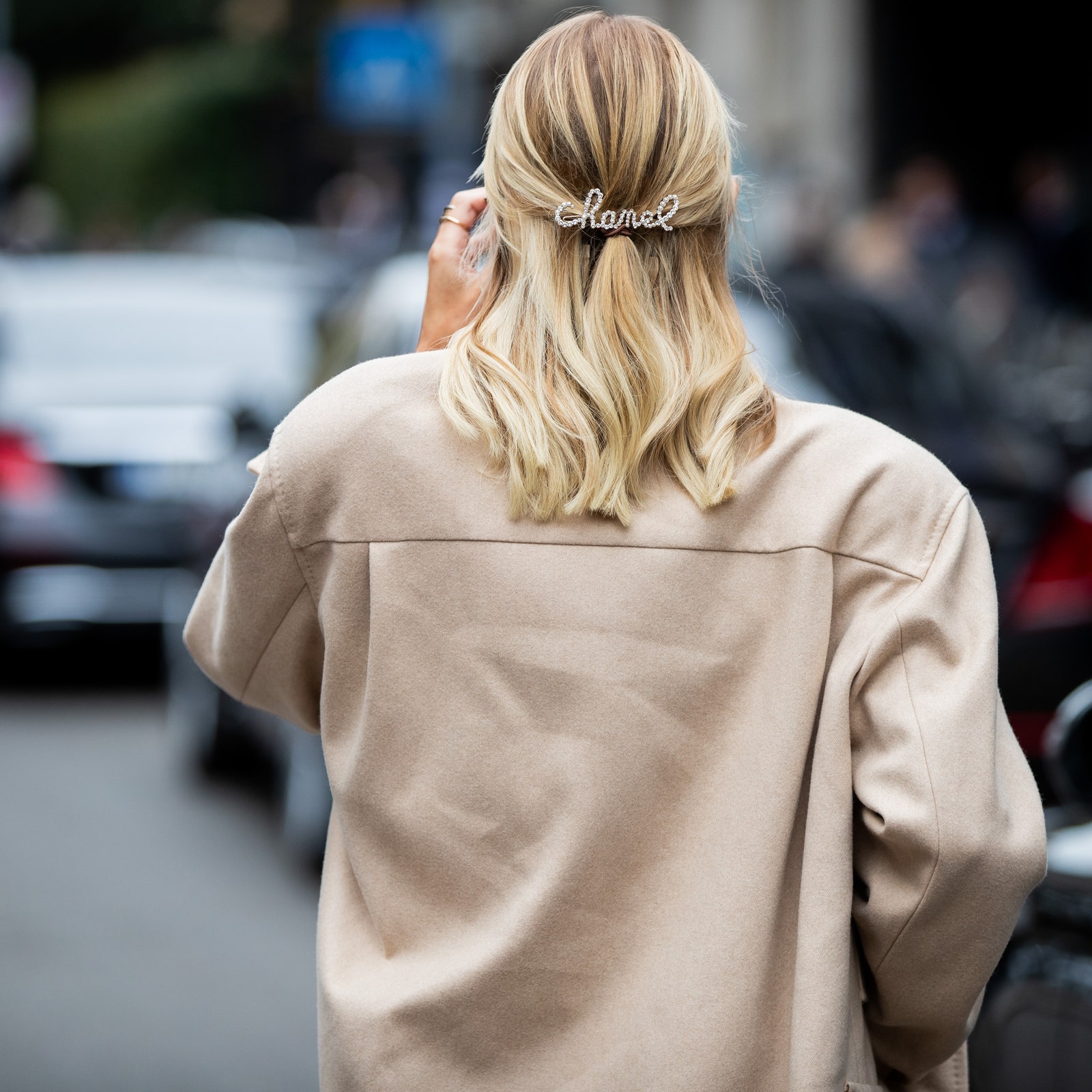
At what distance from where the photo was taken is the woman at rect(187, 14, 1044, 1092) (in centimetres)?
187

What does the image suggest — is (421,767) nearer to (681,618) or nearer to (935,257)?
(681,618)

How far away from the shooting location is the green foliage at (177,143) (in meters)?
48.0

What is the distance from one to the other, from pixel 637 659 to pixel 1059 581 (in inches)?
130

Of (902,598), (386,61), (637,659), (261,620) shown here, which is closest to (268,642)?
(261,620)

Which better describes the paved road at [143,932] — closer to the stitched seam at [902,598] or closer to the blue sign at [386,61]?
the stitched seam at [902,598]

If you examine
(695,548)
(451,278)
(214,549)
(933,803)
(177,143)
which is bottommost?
(177,143)

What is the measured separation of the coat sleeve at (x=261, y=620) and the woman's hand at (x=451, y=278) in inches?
11.2

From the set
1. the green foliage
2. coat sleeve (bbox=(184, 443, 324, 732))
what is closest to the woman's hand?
coat sleeve (bbox=(184, 443, 324, 732))

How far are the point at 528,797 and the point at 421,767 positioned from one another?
13 cm

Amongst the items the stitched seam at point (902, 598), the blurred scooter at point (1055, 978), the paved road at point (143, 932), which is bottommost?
the paved road at point (143, 932)

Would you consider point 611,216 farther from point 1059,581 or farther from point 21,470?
point 21,470

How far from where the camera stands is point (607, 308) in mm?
1895

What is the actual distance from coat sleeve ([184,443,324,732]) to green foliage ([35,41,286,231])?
154 feet

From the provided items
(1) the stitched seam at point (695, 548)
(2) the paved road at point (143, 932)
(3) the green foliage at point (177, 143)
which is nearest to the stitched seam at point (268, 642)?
(1) the stitched seam at point (695, 548)
